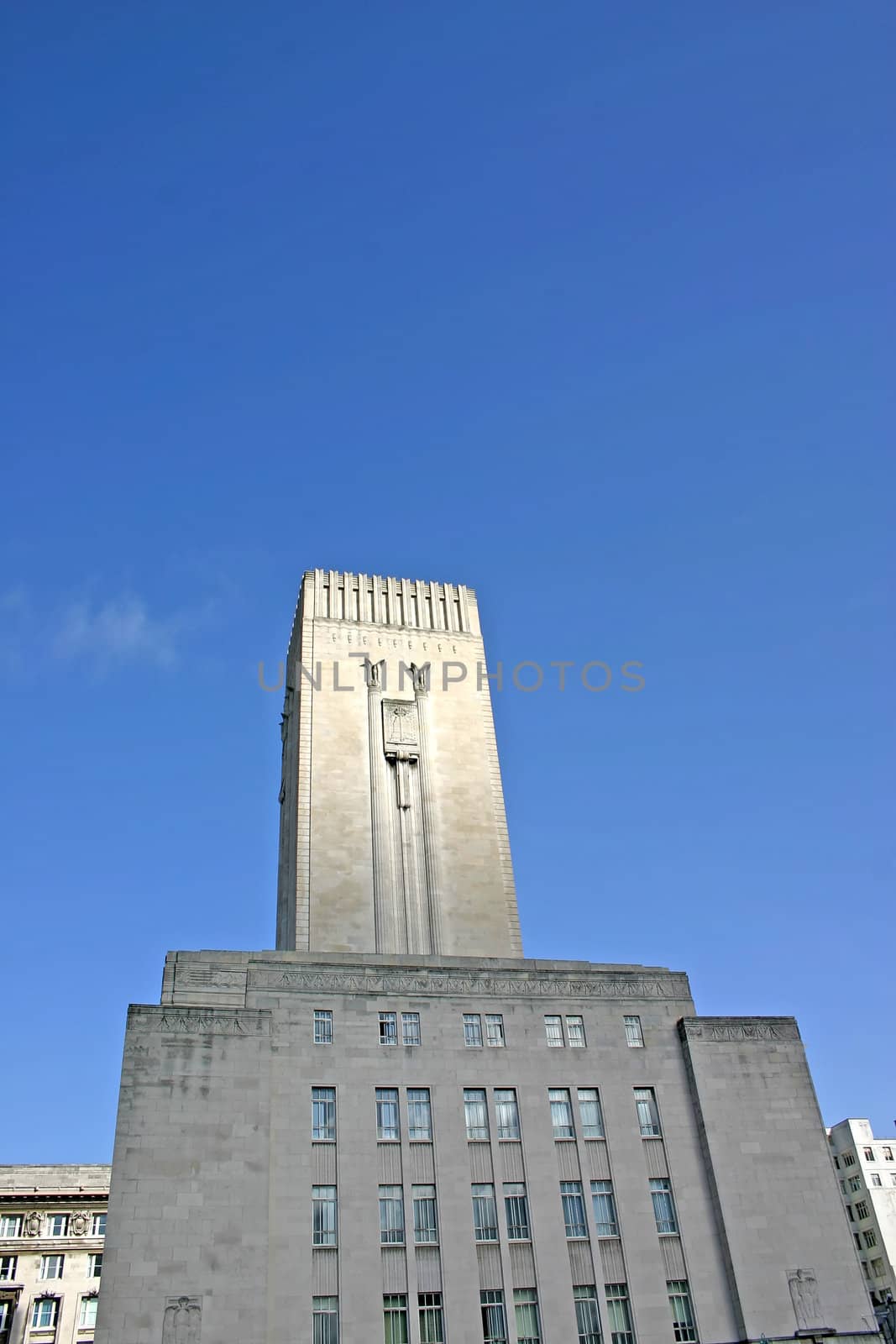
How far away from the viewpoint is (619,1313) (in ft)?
138

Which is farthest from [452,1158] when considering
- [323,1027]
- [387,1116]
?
[323,1027]

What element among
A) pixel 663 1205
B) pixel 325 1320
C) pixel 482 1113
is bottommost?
pixel 325 1320

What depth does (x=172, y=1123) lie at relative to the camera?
1607 inches

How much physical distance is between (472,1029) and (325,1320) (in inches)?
502

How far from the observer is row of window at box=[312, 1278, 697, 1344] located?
3897 centimetres

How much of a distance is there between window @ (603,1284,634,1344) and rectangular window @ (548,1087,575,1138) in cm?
587

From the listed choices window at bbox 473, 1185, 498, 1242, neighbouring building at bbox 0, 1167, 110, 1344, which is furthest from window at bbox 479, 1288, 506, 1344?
neighbouring building at bbox 0, 1167, 110, 1344

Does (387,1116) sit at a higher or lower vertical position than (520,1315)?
higher

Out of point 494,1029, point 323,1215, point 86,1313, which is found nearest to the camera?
Result: point 323,1215

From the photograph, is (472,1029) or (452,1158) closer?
(452,1158)

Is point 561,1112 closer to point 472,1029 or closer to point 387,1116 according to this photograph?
point 472,1029

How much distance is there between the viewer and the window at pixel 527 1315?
40.5 metres

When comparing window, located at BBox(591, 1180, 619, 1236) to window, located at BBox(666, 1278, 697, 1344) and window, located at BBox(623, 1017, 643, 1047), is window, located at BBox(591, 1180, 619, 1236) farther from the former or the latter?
window, located at BBox(623, 1017, 643, 1047)

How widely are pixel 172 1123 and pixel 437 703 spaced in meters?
29.9
